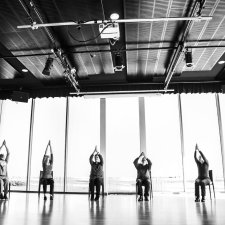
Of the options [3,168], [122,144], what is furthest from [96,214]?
[122,144]

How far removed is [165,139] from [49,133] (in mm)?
3714

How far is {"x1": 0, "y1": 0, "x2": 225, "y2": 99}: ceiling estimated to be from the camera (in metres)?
4.52

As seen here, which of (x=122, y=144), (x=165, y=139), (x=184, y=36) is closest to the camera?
(x=184, y=36)

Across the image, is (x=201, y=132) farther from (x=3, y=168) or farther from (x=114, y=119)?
(x=3, y=168)

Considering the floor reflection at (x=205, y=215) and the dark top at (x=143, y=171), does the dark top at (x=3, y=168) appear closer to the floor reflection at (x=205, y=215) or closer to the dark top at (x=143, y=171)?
the dark top at (x=143, y=171)

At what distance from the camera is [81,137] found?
8.68m

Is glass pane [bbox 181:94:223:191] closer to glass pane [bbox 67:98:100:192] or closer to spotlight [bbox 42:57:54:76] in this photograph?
glass pane [bbox 67:98:100:192]

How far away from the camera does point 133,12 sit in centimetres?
467

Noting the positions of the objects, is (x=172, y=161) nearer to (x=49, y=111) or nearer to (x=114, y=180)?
(x=114, y=180)

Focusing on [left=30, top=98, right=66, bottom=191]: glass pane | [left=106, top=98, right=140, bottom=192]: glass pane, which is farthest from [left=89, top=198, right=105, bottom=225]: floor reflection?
[left=30, top=98, right=66, bottom=191]: glass pane

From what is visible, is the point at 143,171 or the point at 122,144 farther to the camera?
the point at 122,144

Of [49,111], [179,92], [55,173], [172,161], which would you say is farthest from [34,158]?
[179,92]

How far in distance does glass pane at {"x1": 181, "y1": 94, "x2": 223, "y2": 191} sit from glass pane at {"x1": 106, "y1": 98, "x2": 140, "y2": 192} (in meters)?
1.52

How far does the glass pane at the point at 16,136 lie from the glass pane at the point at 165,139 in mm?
3964
